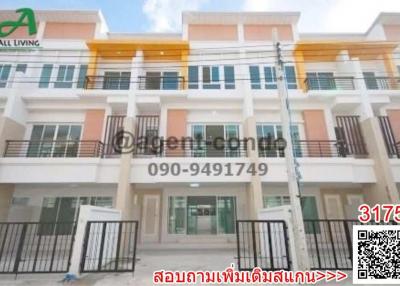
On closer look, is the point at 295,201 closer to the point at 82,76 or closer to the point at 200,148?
the point at 200,148

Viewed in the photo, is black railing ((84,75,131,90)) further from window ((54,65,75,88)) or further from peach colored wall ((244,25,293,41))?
peach colored wall ((244,25,293,41))

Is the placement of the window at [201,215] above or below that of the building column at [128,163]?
below

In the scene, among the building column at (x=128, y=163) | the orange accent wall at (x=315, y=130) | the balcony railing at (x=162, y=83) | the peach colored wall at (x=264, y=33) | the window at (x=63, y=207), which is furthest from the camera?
the peach colored wall at (x=264, y=33)

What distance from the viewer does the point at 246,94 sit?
10.2 meters

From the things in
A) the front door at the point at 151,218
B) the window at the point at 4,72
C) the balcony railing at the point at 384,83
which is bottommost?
the front door at the point at 151,218

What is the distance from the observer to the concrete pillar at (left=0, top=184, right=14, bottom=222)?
29.4 feet

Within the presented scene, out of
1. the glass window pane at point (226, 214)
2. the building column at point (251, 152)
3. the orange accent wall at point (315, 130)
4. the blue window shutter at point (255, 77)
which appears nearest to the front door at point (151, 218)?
the glass window pane at point (226, 214)

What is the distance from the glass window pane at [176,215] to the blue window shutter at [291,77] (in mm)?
7599

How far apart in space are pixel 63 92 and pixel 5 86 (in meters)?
3.34

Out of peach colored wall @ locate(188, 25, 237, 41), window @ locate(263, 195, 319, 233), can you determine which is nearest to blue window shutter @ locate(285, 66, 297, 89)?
peach colored wall @ locate(188, 25, 237, 41)

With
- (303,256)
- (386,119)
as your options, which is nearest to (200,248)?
(303,256)

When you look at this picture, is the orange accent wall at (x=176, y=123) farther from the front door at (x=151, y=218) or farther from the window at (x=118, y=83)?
the front door at (x=151, y=218)

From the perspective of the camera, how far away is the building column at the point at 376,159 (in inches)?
336

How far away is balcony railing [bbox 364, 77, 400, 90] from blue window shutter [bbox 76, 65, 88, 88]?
13715 mm
